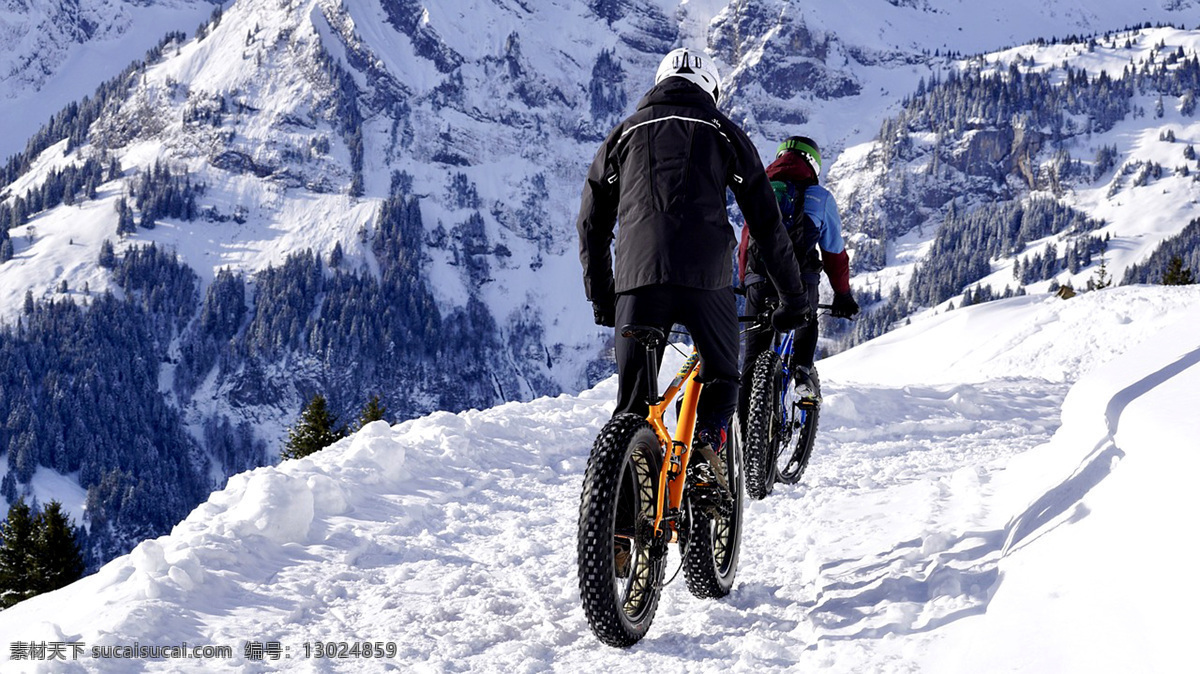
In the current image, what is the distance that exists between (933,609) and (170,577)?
13.3ft

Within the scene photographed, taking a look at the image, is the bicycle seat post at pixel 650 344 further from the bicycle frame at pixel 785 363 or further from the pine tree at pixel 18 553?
the pine tree at pixel 18 553

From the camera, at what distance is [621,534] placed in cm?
425

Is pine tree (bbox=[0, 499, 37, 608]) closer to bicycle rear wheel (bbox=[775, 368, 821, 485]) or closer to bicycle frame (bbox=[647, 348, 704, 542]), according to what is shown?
bicycle rear wheel (bbox=[775, 368, 821, 485])

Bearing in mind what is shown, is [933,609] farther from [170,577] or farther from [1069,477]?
[170,577]

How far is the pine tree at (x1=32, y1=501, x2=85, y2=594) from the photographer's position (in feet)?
112

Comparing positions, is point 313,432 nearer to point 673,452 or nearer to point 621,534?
point 673,452

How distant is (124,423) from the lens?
18775cm

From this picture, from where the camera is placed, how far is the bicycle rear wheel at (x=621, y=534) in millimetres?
4047

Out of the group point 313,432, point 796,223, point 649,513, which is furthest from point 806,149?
point 313,432

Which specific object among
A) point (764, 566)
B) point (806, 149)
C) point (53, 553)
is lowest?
point (53, 553)

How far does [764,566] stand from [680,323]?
1.96 m

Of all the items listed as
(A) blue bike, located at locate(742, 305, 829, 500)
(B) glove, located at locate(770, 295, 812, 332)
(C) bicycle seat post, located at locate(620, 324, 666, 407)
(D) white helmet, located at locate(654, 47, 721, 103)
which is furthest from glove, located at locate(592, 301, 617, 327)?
(A) blue bike, located at locate(742, 305, 829, 500)

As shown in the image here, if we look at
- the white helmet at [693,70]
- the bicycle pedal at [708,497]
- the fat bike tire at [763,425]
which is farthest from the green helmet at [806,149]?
the bicycle pedal at [708,497]

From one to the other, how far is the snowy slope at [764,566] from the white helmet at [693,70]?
8.80 feet
